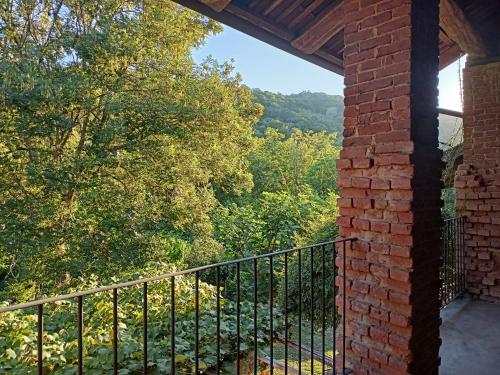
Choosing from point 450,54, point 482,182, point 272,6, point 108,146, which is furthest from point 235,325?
point 108,146

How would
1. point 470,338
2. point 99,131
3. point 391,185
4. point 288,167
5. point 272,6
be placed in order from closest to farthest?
1. point 391,185
2. point 272,6
3. point 470,338
4. point 99,131
5. point 288,167

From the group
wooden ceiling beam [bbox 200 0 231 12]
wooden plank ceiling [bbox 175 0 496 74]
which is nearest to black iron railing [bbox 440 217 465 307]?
wooden plank ceiling [bbox 175 0 496 74]

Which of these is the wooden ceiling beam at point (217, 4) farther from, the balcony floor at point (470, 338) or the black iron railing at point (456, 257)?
the black iron railing at point (456, 257)

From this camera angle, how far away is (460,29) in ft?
11.6

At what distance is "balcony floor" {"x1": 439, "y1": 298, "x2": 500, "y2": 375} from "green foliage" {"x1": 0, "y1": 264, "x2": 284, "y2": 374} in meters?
2.22

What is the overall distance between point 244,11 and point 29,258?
633 centimetres

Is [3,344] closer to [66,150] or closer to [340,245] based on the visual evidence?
[340,245]

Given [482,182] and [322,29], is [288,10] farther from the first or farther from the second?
[482,182]

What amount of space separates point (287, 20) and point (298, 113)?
86.5 feet

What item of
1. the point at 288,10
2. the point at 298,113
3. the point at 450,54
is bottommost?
the point at 288,10

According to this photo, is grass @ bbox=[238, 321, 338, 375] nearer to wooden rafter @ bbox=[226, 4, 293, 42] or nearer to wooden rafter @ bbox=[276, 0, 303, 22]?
wooden rafter @ bbox=[226, 4, 293, 42]

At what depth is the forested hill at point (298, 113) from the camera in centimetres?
2473

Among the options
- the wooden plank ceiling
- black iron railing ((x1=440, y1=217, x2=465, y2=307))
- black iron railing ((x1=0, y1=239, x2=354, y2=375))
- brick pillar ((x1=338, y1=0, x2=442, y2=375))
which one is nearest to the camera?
black iron railing ((x1=0, y1=239, x2=354, y2=375))

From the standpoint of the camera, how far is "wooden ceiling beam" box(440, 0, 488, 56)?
3.21 m
